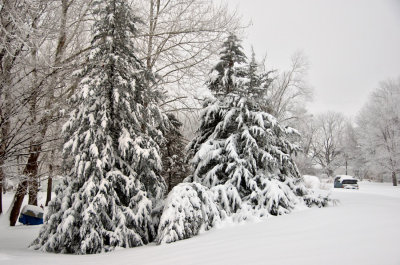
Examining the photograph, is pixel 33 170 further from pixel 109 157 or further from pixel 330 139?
pixel 330 139

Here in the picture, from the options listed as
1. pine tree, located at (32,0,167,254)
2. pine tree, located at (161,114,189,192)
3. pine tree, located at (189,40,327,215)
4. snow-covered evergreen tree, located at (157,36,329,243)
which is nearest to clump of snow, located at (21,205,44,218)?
pine tree, located at (161,114,189,192)

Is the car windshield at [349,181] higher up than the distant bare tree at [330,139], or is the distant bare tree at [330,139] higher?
the distant bare tree at [330,139]

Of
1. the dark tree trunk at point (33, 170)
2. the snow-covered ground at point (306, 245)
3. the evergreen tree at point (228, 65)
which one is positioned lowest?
the snow-covered ground at point (306, 245)

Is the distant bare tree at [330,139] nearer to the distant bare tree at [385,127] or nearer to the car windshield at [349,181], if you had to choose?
the distant bare tree at [385,127]

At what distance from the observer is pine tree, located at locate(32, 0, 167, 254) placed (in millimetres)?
6012

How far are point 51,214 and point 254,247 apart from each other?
5.29 metres

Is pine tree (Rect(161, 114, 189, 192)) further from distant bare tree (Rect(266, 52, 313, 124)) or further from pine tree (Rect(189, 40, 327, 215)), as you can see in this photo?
distant bare tree (Rect(266, 52, 313, 124))

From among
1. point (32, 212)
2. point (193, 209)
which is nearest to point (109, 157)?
point (193, 209)

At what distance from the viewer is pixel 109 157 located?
21.1ft

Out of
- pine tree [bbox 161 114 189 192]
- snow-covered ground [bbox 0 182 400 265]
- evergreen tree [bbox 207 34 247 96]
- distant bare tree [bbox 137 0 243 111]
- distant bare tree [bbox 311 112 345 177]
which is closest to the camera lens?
snow-covered ground [bbox 0 182 400 265]

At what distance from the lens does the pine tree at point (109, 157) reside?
19.7ft

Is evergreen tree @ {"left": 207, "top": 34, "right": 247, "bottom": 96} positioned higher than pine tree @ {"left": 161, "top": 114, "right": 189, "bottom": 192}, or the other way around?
evergreen tree @ {"left": 207, "top": 34, "right": 247, "bottom": 96}

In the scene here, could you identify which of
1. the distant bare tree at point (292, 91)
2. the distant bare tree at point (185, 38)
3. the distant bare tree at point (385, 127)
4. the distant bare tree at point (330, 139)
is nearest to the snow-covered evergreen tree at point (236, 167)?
the distant bare tree at point (185, 38)

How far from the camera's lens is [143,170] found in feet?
23.1
